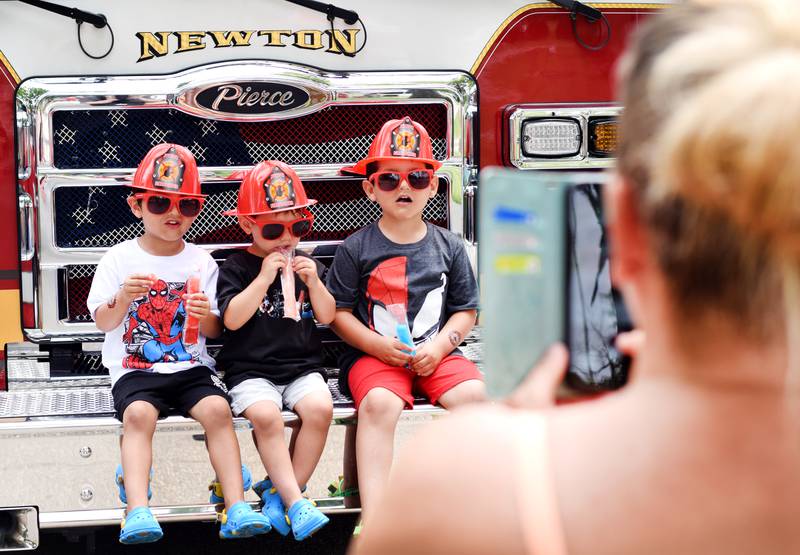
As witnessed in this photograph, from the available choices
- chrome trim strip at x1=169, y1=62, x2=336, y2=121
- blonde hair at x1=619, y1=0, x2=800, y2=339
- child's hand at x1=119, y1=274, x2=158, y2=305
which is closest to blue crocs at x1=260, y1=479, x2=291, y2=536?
child's hand at x1=119, y1=274, x2=158, y2=305

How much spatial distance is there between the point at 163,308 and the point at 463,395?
3.33 ft

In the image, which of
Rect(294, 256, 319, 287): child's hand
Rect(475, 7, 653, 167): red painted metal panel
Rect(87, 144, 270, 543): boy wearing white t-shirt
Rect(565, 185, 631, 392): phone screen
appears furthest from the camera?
Rect(475, 7, 653, 167): red painted metal panel

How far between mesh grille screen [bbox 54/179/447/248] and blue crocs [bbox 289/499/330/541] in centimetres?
105

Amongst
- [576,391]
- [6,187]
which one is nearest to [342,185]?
[6,187]

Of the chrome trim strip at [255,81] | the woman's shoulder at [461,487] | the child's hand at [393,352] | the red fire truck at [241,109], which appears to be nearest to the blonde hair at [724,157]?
the woman's shoulder at [461,487]

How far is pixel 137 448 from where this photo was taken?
10.7 feet

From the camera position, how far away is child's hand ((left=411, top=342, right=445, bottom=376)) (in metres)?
3.62

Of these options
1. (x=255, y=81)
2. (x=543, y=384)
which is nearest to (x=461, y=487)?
(x=543, y=384)

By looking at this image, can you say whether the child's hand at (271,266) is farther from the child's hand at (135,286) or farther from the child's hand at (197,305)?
the child's hand at (135,286)

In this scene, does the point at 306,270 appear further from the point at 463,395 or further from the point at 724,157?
the point at 724,157

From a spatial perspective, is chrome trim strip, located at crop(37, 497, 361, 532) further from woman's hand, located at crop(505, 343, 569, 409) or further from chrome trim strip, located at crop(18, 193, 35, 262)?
woman's hand, located at crop(505, 343, 569, 409)

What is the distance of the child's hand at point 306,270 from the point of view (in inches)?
142

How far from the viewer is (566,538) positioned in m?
0.85

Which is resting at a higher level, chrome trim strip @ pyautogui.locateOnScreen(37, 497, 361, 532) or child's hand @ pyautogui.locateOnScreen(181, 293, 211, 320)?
child's hand @ pyautogui.locateOnScreen(181, 293, 211, 320)
